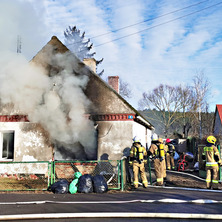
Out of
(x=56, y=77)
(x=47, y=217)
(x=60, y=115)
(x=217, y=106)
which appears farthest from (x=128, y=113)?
(x=217, y=106)

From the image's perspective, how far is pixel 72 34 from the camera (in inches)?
1971

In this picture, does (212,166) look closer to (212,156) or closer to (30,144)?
(212,156)

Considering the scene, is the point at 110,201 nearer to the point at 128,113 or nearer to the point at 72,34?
the point at 128,113

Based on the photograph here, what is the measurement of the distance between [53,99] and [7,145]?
133 inches

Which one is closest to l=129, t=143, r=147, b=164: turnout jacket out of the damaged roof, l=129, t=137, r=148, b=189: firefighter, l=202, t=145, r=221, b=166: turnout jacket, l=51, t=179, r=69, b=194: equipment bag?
l=129, t=137, r=148, b=189: firefighter

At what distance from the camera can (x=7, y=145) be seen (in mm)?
12781

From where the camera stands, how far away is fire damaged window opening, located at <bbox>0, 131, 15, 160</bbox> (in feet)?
41.6

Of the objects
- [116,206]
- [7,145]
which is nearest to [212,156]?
[116,206]

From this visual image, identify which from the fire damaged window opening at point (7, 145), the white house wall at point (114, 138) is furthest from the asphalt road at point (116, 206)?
the fire damaged window opening at point (7, 145)

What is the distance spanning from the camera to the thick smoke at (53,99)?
11552 millimetres

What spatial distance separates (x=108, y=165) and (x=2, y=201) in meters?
4.99

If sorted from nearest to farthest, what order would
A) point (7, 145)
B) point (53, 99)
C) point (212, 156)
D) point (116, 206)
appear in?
1. point (116, 206)
2. point (212, 156)
3. point (53, 99)
4. point (7, 145)

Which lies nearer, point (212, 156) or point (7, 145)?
point (212, 156)

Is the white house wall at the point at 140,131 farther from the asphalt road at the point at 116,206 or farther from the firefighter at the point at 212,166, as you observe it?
the asphalt road at the point at 116,206
